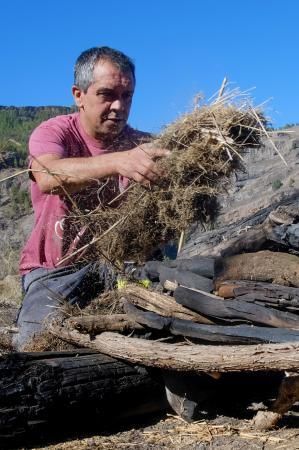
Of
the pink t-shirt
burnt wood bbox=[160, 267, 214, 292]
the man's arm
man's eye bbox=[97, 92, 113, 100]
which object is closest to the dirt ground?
burnt wood bbox=[160, 267, 214, 292]

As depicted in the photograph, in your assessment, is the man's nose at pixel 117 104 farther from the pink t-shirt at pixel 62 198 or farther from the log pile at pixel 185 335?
the log pile at pixel 185 335

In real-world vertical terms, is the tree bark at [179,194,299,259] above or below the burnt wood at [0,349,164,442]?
Answer: above

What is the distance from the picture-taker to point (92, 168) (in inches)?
163

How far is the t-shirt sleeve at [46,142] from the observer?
4.39 metres

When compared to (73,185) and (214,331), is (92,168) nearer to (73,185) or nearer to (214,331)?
(73,185)

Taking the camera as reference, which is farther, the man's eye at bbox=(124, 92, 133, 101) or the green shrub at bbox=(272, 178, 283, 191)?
the green shrub at bbox=(272, 178, 283, 191)

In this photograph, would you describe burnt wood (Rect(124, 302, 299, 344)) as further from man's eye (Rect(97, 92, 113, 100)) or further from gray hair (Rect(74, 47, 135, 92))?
gray hair (Rect(74, 47, 135, 92))

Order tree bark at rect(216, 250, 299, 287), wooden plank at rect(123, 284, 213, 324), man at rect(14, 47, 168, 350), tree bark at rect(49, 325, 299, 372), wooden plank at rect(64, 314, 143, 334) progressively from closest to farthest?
tree bark at rect(49, 325, 299, 372), tree bark at rect(216, 250, 299, 287), wooden plank at rect(123, 284, 213, 324), wooden plank at rect(64, 314, 143, 334), man at rect(14, 47, 168, 350)

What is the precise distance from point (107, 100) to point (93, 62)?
11.8 inches

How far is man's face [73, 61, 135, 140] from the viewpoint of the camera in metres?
4.71

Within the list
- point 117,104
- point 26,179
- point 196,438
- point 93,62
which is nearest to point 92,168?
point 117,104

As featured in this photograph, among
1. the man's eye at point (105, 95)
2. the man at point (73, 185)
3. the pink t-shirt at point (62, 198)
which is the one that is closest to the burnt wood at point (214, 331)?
the man at point (73, 185)

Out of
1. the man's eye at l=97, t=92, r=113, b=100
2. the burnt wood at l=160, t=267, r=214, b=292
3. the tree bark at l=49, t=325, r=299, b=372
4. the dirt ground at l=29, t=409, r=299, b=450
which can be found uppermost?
the man's eye at l=97, t=92, r=113, b=100

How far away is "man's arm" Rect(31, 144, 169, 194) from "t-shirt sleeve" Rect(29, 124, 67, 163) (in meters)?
0.05
